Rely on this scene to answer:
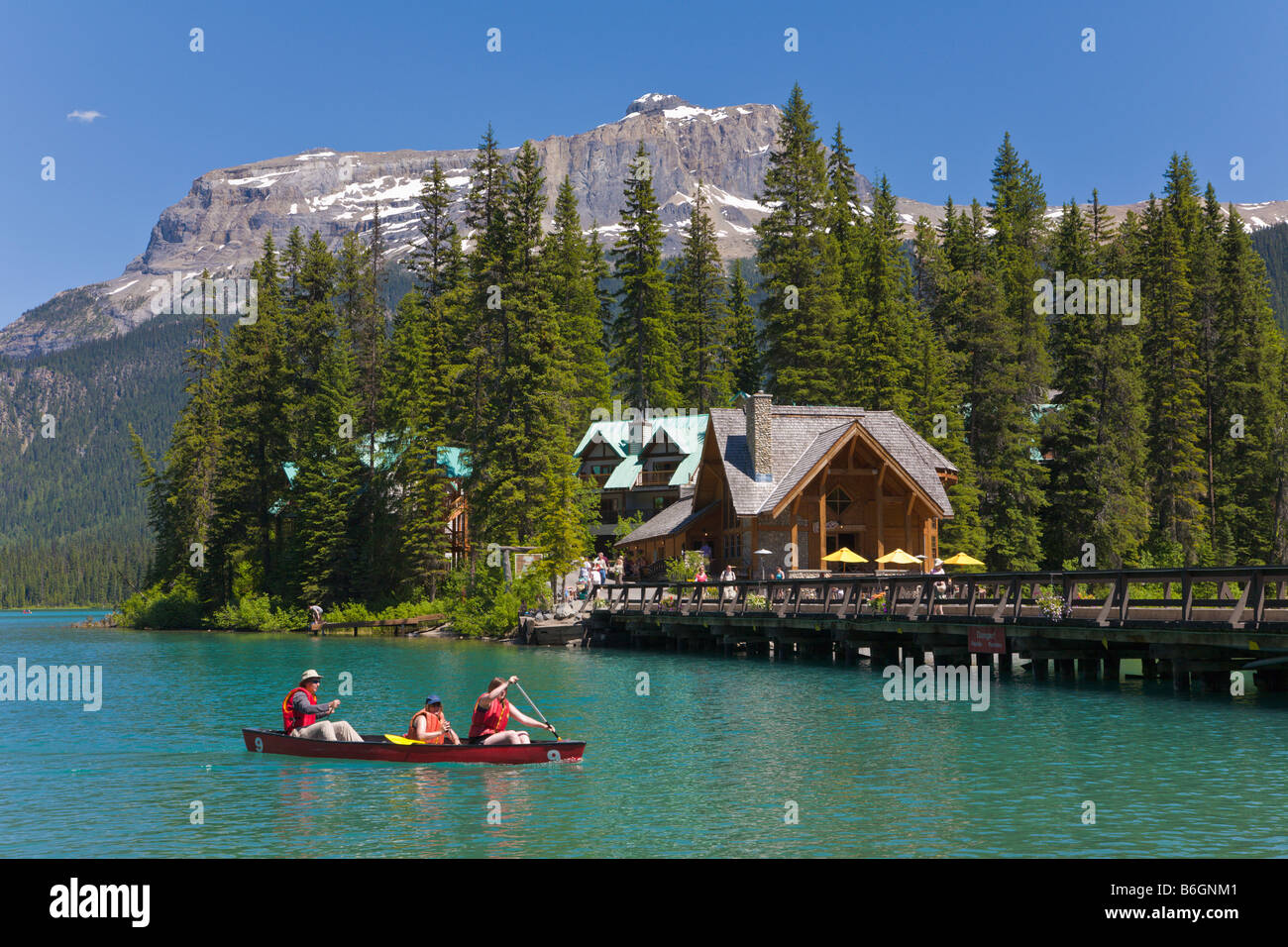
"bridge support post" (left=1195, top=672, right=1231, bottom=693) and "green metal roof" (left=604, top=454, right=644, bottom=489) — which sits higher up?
"green metal roof" (left=604, top=454, right=644, bottom=489)

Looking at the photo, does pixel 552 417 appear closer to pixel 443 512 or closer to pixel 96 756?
pixel 443 512

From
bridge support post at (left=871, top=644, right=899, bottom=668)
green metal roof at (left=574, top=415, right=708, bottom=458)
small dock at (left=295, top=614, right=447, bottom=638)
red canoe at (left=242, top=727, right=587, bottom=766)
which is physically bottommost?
small dock at (left=295, top=614, right=447, bottom=638)

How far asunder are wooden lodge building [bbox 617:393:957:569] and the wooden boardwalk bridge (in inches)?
124

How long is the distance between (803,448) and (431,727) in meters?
36.7

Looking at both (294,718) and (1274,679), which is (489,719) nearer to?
(294,718)

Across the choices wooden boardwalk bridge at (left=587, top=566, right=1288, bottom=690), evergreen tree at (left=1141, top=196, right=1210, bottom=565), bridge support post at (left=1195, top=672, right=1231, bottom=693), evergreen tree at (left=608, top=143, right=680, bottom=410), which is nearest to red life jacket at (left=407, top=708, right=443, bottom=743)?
wooden boardwalk bridge at (left=587, top=566, right=1288, bottom=690)

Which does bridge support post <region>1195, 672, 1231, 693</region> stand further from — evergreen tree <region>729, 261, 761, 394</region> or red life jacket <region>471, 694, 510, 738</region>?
evergreen tree <region>729, 261, 761, 394</region>

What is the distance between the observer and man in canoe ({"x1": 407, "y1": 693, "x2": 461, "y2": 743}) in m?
20.4

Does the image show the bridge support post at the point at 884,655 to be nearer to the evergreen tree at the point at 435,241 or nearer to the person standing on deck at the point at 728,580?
the person standing on deck at the point at 728,580

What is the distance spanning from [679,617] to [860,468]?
39.7ft

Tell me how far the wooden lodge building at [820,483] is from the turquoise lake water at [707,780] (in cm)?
1992

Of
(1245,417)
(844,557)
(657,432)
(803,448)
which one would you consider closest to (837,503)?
(803,448)

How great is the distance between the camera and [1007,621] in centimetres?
3100
